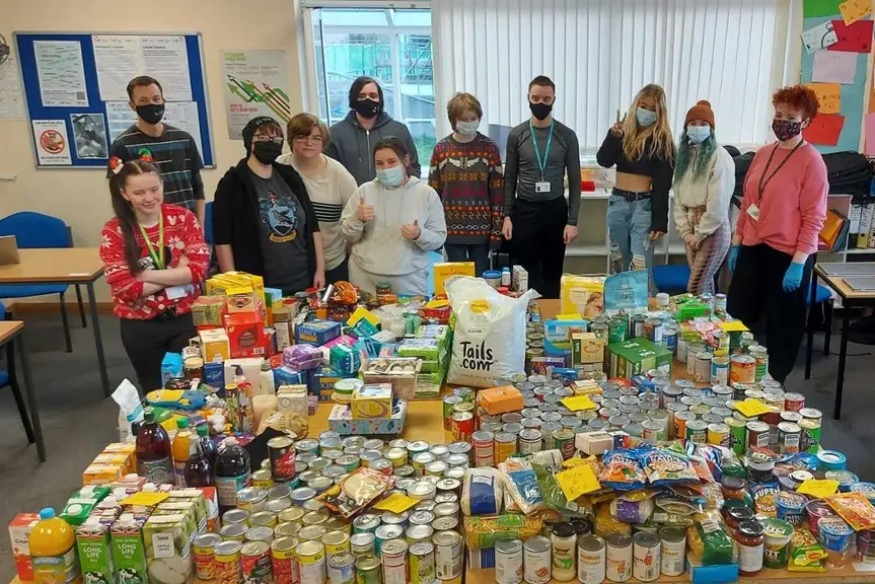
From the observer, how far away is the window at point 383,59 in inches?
227

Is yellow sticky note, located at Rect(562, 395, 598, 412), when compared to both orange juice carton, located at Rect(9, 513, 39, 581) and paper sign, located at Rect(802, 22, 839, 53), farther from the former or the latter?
paper sign, located at Rect(802, 22, 839, 53)

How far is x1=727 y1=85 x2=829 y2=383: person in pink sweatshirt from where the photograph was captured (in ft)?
11.2

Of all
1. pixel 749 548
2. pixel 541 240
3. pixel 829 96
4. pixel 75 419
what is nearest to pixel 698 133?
pixel 541 240

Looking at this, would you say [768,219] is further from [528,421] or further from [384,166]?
[528,421]

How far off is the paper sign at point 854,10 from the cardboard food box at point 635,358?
13.7 feet

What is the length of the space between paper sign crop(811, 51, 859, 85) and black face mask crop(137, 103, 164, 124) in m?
4.61

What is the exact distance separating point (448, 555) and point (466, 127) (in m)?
2.85

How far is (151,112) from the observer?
3.99 meters

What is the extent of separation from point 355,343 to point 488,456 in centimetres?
78

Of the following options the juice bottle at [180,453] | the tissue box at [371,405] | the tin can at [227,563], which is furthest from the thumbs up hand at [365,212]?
the tin can at [227,563]

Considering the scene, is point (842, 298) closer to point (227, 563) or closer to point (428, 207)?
point (428, 207)

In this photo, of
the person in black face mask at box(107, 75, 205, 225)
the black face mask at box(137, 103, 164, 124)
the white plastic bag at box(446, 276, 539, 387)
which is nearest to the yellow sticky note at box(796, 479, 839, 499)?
the white plastic bag at box(446, 276, 539, 387)

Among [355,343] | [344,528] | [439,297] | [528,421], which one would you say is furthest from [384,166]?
[344,528]

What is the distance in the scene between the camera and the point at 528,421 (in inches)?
76.2
